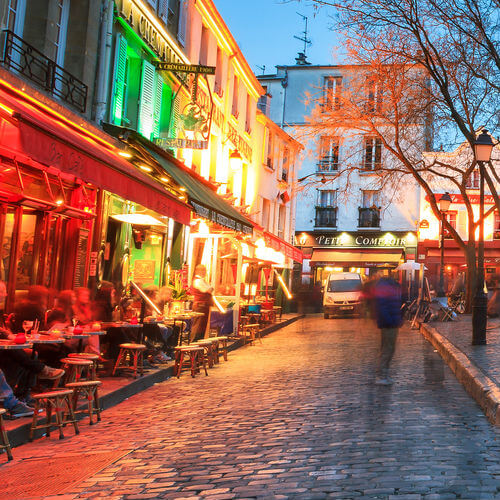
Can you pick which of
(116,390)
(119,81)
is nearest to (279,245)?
(119,81)

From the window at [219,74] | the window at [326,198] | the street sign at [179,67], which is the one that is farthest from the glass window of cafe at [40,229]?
the window at [326,198]

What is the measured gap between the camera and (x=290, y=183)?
35094 mm

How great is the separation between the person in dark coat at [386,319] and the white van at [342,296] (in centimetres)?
1917

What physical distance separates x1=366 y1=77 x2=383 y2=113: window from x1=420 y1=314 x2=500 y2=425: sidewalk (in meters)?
7.74

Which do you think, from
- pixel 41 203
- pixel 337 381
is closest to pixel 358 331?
pixel 337 381

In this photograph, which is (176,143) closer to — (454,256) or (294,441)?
(294,441)

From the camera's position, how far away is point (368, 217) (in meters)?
40.8

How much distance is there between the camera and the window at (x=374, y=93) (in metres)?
A: 21.3

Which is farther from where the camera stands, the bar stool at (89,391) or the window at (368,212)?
the window at (368,212)

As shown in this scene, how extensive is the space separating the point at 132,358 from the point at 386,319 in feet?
13.2

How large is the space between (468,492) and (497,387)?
389cm

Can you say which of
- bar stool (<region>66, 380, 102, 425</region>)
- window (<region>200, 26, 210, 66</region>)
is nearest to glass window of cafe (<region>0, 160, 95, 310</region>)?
bar stool (<region>66, 380, 102, 425</region>)

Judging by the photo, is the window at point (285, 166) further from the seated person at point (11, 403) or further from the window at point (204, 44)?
the seated person at point (11, 403)

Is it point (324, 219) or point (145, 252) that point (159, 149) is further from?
point (324, 219)
